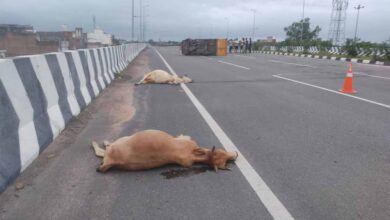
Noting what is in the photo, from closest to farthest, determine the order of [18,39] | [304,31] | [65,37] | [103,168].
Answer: [103,168]
[18,39]
[65,37]
[304,31]

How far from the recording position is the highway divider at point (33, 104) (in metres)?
4.39

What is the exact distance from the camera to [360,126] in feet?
23.0

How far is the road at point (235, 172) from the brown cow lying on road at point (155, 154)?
100mm

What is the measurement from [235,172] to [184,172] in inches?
21.8

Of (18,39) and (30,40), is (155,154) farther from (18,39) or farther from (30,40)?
(30,40)

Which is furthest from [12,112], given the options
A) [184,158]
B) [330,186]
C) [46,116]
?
[330,186]

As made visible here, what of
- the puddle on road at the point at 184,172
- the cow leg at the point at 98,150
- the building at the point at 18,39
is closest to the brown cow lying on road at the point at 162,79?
the building at the point at 18,39

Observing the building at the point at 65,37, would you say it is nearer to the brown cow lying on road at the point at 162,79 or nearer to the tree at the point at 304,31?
the brown cow lying on road at the point at 162,79

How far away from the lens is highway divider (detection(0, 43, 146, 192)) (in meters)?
4.39

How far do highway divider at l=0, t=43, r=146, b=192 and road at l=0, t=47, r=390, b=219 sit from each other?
0.18 meters

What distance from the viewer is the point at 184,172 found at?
469 centimetres

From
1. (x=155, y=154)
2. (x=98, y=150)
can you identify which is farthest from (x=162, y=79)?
(x=155, y=154)

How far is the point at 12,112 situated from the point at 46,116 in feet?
3.56

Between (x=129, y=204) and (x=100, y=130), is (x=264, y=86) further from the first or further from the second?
(x=129, y=204)
